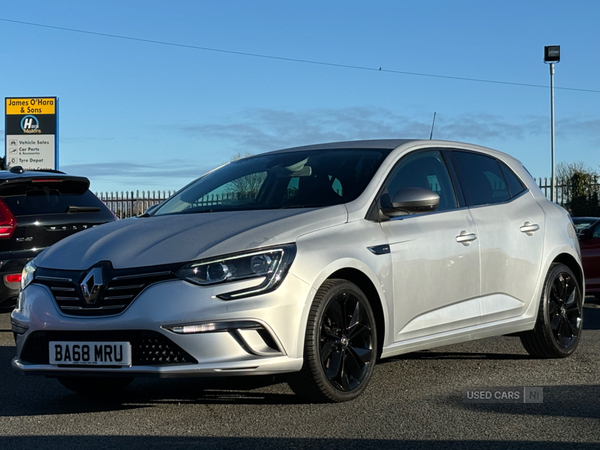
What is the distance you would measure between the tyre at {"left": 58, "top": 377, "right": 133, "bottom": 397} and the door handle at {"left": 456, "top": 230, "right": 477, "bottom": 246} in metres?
2.46

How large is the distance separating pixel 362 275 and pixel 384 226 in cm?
43

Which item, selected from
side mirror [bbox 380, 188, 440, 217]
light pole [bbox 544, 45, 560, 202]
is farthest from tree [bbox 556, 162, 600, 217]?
side mirror [bbox 380, 188, 440, 217]

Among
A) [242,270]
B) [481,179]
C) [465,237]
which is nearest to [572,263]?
[481,179]

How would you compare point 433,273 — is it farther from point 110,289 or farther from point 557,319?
point 110,289

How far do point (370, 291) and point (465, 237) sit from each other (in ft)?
3.54

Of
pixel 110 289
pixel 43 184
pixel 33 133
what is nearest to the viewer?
pixel 110 289

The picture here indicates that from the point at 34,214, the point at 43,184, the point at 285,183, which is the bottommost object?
the point at 34,214

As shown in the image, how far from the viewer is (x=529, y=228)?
23.5 ft

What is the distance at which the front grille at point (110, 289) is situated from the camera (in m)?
5.05

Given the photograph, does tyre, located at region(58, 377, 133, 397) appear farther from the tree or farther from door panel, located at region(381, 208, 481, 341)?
the tree

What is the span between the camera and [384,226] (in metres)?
5.92

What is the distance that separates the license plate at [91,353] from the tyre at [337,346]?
3.16 ft

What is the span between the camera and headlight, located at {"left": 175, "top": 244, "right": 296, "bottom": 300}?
502 cm

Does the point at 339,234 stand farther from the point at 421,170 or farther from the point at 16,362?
the point at 16,362
